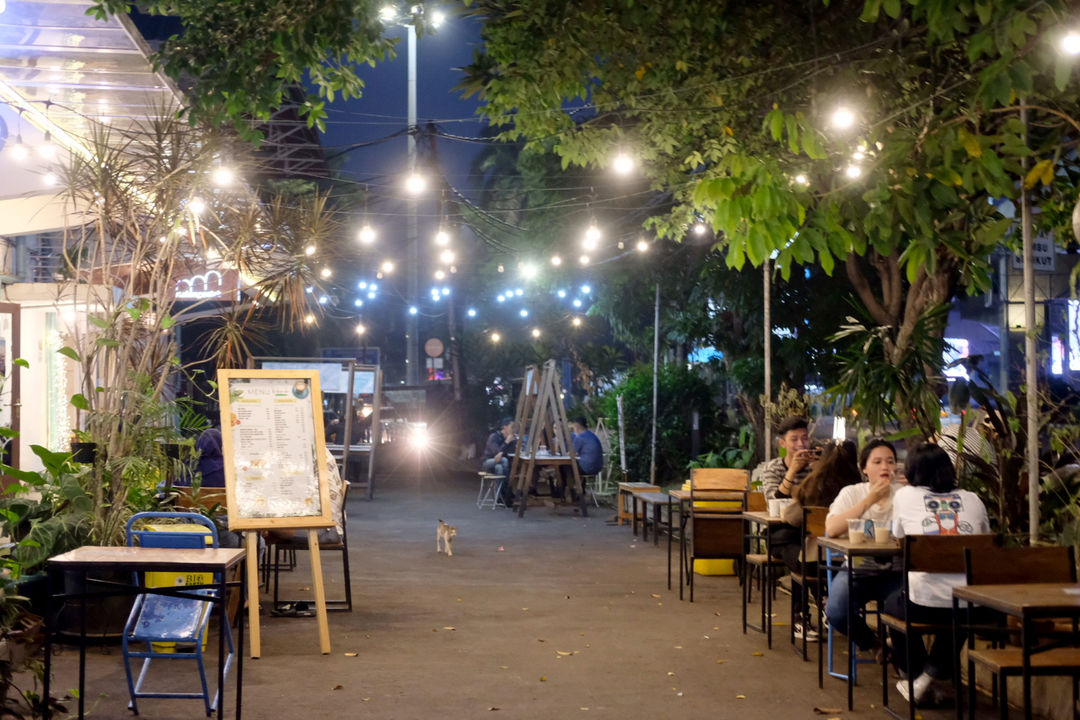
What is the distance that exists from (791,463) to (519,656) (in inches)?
115

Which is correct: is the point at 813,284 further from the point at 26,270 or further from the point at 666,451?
the point at 26,270

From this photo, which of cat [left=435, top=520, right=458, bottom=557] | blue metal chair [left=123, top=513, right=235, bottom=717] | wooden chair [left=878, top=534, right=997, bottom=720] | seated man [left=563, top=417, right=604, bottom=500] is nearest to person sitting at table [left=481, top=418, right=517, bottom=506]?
seated man [left=563, top=417, right=604, bottom=500]

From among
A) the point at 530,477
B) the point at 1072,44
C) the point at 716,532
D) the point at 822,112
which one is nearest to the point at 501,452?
the point at 530,477

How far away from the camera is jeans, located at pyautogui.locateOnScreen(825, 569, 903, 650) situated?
672cm

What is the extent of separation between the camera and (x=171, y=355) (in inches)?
332

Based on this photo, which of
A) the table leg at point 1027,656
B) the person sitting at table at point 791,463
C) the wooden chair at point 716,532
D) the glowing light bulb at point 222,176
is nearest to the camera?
the table leg at point 1027,656

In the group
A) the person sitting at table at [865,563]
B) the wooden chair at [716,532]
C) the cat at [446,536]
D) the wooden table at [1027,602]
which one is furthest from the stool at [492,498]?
the wooden table at [1027,602]

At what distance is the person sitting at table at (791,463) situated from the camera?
8.97 meters

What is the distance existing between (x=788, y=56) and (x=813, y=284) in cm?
844

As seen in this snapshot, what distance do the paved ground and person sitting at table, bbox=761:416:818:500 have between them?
1.10 meters

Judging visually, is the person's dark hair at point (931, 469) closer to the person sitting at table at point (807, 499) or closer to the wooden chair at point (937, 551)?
the wooden chair at point (937, 551)

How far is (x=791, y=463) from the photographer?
9.09 m

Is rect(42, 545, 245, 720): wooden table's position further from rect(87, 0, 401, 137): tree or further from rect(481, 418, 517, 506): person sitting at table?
rect(481, 418, 517, 506): person sitting at table

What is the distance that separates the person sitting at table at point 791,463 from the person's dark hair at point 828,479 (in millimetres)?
488
